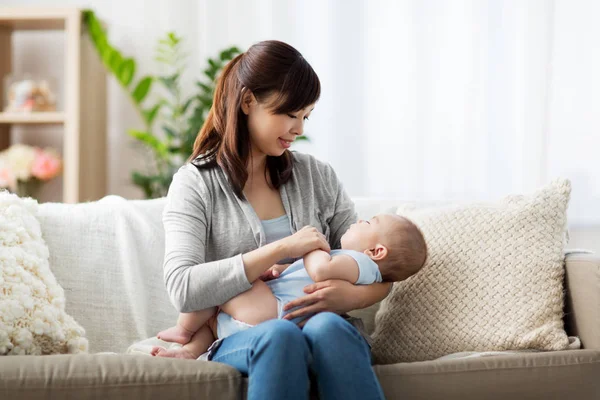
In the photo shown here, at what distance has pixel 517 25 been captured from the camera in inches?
133

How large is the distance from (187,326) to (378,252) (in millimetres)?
482

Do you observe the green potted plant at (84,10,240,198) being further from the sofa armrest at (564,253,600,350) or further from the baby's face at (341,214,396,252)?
the sofa armrest at (564,253,600,350)

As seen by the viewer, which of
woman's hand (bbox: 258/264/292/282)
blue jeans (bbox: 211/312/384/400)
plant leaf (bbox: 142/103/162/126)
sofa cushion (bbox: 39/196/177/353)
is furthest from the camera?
plant leaf (bbox: 142/103/162/126)

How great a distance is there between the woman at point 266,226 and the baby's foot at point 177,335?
0.20ft

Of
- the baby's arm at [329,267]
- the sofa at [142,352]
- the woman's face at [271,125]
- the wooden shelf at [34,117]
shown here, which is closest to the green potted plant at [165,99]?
the wooden shelf at [34,117]

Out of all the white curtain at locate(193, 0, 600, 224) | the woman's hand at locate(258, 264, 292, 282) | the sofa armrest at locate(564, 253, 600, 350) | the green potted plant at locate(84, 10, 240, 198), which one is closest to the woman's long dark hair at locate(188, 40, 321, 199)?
the woman's hand at locate(258, 264, 292, 282)

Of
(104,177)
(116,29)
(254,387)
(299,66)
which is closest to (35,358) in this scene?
(254,387)

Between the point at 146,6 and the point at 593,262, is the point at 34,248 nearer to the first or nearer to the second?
the point at 593,262

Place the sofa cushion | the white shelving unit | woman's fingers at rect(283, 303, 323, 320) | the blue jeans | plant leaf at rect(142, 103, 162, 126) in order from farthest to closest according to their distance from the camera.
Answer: plant leaf at rect(142, 103, 162, 126) → the white shelving unit → the sofa cushion → woman's fingers at rect(283, 303, 323, 320) → the blue jeans

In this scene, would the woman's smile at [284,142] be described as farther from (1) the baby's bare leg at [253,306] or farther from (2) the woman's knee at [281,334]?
(2) the woman's knee at [281,334]

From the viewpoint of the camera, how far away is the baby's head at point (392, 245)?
1.67 metres

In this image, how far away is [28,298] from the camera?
1.67m

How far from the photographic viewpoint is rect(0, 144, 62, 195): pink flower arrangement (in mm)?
3381

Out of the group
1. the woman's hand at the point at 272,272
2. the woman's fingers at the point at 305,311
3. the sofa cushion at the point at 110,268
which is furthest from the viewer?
the sofa cushion at the point at 110,268
